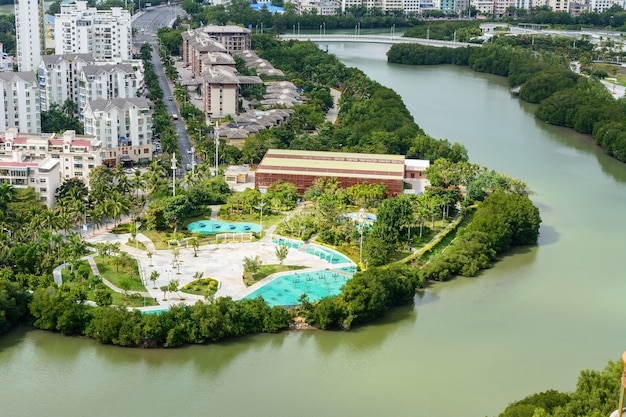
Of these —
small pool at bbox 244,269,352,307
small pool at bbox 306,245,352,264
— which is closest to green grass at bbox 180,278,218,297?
small pool at bbox 244,269,352,307

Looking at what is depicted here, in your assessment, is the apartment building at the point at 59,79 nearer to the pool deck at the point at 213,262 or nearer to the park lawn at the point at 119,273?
the pool deck at the point at 213,262

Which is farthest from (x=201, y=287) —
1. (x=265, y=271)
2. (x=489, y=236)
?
(x=489, y=236)

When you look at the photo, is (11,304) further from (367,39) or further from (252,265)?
(367,39)

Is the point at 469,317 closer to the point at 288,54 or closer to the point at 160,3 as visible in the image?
the point at 288,54

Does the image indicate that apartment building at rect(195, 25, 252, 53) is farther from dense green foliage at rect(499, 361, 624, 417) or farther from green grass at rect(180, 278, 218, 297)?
dense green foliage at rect(499, 361, 624, 417)

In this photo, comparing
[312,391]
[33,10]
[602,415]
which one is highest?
[33,10]

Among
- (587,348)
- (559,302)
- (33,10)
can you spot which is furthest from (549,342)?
(33,10)
